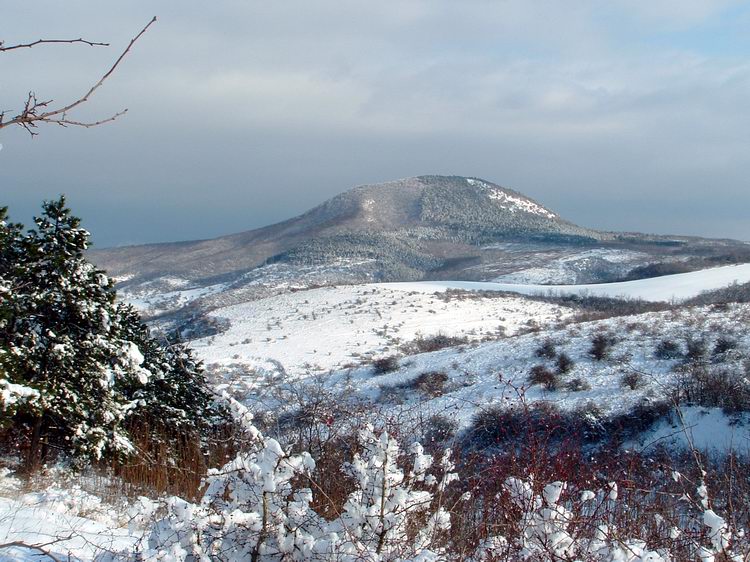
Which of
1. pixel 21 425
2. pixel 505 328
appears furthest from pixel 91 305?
pixel 505 328

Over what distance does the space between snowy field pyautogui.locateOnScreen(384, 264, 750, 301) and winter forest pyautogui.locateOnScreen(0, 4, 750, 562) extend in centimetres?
31

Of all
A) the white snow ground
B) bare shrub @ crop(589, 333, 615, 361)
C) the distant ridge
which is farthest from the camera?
the distant ridge

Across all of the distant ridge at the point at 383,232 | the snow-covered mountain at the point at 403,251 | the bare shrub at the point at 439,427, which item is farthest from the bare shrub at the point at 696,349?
the distant ridge at the point at 383,232

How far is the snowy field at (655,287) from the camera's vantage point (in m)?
32.4

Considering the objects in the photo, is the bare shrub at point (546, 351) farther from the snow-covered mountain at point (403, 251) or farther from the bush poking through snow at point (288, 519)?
the snow-covered mountain at point (403, 251)

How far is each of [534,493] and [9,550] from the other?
2485 mm

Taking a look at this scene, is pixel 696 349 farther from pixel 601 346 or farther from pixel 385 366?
pixel 385 366

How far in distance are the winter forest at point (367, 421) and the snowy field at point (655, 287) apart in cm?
31

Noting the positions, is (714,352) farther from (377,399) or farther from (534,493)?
(534,493)

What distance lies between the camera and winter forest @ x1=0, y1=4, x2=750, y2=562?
267cm

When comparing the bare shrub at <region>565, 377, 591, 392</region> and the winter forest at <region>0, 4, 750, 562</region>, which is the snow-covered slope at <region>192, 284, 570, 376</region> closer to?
the winter forest at <region>0, 4, 750, 562</region>

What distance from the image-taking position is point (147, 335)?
10.5 metres

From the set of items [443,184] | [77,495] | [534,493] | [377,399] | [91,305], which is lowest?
[377,399]

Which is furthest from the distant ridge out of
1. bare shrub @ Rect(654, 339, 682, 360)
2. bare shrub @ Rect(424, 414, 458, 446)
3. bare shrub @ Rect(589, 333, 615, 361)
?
bare shrub @ Rect(424, 414, 458, 446)
